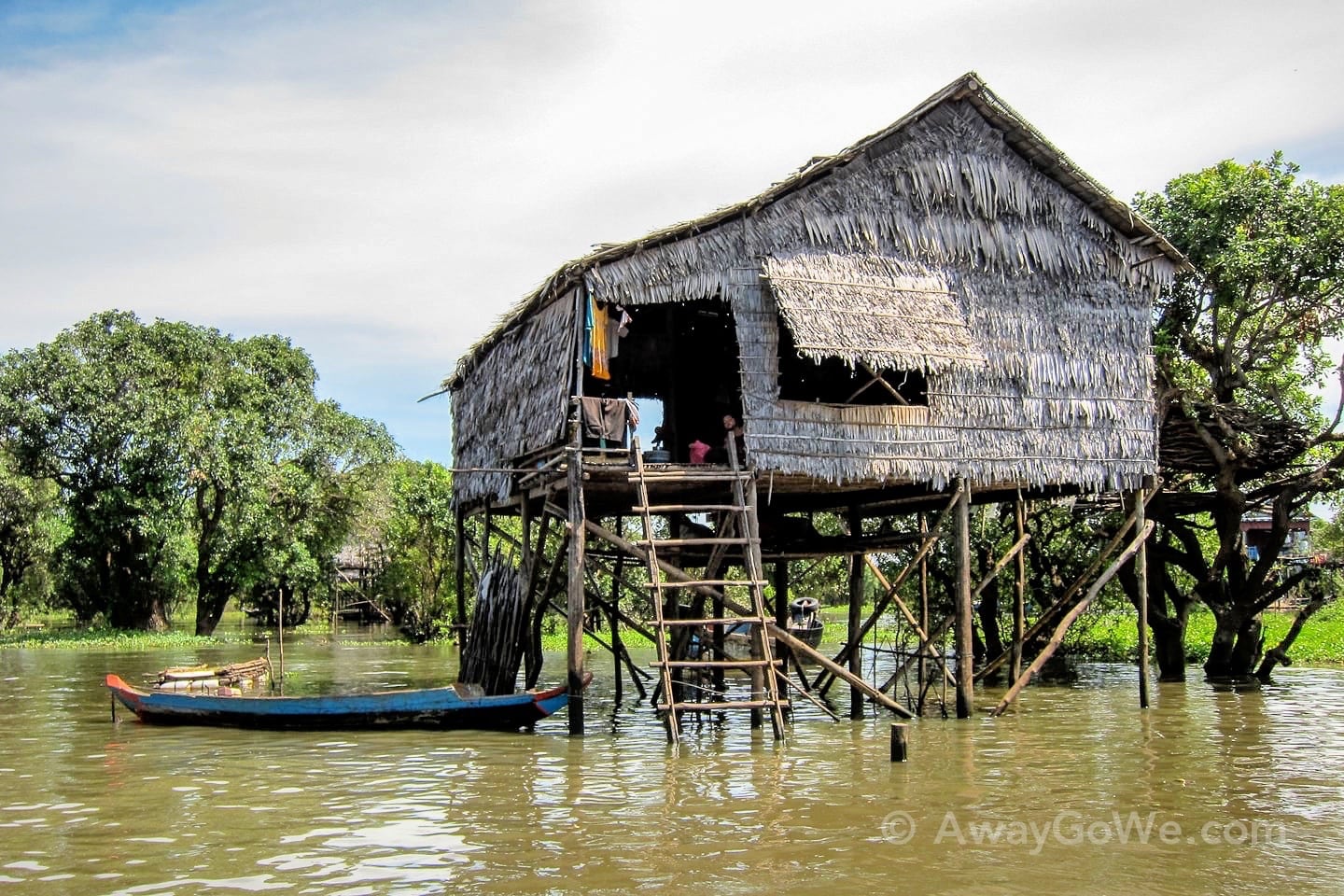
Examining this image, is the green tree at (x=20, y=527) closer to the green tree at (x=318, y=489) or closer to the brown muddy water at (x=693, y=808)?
the green tree at (x=318, y=489)

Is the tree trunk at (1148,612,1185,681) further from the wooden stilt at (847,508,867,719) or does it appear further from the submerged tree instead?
the wooden stilt at (847,508,867,719)

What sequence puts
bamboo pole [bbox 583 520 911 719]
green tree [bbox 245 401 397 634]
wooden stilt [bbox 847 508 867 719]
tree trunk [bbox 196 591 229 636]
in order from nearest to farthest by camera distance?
bamboo pole [bbox 583 520 911 719] < wooden stilt [bbox 847 508 867 719] < green tree [bbox 245 401 397 634] < tree trunk [bbox 196 591 229 636]

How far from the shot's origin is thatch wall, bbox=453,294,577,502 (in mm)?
12656

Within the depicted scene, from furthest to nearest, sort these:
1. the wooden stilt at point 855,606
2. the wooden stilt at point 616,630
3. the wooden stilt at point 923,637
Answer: the wooden stilt at point 616,630
the wooden stilt at point 855,606
the wooden stilt at point 923,637

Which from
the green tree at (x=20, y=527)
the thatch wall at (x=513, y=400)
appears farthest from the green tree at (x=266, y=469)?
the thatch wall at (x=513, y=400)

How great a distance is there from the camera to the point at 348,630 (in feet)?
142

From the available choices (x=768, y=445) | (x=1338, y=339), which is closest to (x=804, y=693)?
(x=768, y=445)

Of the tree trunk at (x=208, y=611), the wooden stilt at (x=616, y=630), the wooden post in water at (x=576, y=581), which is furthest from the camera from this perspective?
the tree trunk at (x=208, y=611)

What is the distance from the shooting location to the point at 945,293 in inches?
539

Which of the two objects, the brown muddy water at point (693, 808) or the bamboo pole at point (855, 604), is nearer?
the brown muddy water at point (693, 808)

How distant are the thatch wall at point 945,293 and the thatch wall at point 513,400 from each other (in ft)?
0.61

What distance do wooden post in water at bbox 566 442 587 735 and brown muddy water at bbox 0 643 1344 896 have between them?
544 mm

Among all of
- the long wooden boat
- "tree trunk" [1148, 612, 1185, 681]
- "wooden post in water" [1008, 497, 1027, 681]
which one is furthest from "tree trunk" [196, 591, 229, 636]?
"tree trunk" [1148, 612, 1185, 681]

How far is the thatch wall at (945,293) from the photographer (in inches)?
500
